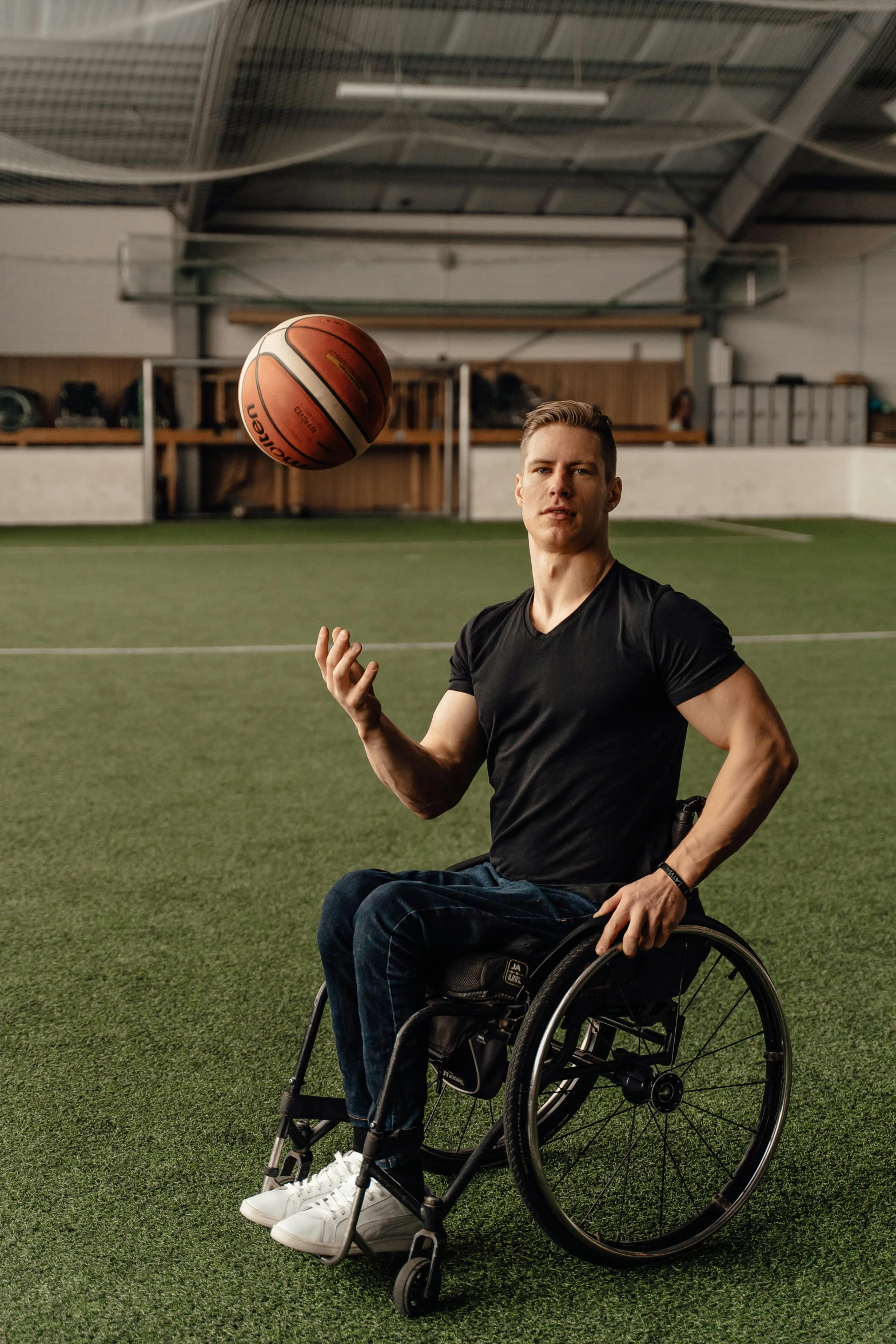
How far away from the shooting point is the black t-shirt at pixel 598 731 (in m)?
2.25

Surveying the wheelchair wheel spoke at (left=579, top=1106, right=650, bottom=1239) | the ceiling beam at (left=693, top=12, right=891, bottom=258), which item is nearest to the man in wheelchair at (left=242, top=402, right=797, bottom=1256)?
the wheelchair wheel spoke at (left=579, top=1106, right=650, bottom=1239)

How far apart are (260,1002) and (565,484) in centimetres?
161

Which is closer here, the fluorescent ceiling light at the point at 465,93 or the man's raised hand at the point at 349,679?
the man's raised hand at the point at 349,679

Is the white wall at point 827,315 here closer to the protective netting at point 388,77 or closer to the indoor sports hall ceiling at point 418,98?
the indoor sports hall ceiling at point 418,98

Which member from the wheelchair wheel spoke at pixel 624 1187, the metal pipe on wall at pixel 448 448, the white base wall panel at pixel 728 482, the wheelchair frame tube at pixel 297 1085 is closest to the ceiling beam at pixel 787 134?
the white base wall panel at pixel 728 482

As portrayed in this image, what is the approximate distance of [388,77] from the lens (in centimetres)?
1697

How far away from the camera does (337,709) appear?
6.86 metres

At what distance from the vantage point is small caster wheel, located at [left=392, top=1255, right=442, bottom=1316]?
205 cm

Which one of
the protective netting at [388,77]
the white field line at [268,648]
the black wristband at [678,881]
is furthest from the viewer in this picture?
the protective netting at [388,77]

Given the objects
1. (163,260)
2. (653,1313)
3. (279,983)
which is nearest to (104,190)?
(163,260)

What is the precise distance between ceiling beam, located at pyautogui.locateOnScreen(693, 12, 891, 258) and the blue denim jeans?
15019 mm

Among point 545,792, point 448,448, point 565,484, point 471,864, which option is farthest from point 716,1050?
point 448,448

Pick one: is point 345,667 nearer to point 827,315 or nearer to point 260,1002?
point 260,1002

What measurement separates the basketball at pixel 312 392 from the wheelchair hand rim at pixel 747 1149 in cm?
138
